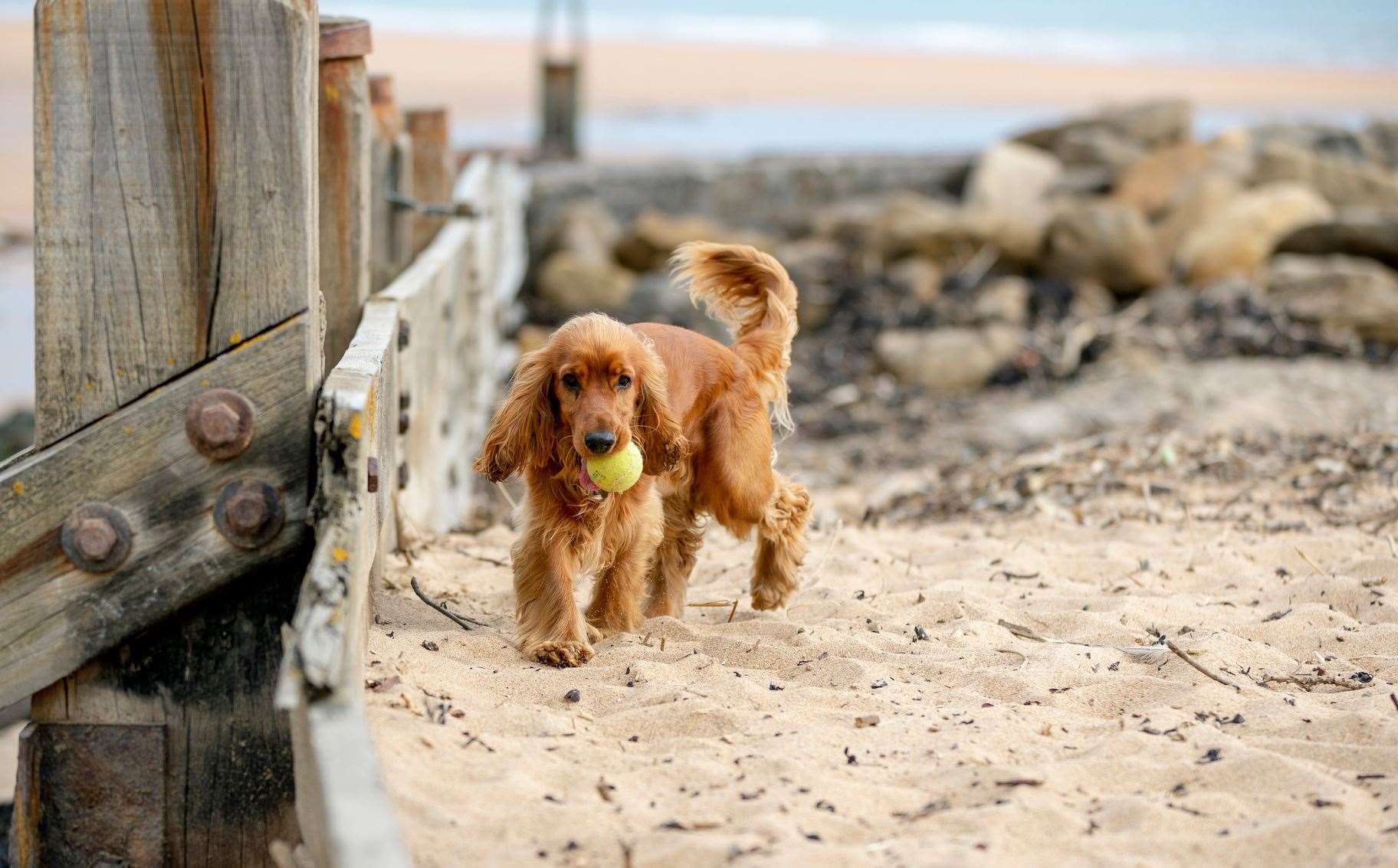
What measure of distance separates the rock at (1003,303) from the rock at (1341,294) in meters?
2.08

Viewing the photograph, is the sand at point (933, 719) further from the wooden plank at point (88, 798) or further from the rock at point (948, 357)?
the rock at point (948, 357)

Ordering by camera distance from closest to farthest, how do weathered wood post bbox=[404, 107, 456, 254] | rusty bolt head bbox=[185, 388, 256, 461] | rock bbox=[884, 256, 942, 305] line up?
rusty bolt head bbox=[185, 388, 256, 461] < weathered wood post bbox=[404, 107, 456, 254] < rock bbox=[884, 256, 942, 305]

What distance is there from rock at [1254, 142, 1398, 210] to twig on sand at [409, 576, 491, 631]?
12813mm

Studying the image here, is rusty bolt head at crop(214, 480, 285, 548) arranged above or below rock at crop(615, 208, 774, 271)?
above

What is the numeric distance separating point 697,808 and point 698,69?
43710 millimetres

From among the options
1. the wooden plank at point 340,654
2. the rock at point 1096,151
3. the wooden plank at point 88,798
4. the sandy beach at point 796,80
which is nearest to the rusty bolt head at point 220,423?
the wooden plank at point 340,654

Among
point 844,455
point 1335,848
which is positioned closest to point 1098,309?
point 844,455

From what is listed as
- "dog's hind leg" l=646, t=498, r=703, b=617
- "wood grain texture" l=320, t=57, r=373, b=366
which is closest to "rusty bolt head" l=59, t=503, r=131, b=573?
"wood grain texture" l=320, t=57, r=373, b=366

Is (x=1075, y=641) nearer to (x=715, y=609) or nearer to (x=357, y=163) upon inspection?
(x=715, y=609)

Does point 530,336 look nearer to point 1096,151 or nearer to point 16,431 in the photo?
point 16,431

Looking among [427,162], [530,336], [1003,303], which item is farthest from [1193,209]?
[427,162]

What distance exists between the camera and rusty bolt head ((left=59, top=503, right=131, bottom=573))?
3162mm

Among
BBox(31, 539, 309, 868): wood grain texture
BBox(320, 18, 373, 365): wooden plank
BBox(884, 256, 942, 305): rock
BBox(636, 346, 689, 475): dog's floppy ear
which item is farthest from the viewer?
BBox(884, 256, 942, 305): rock

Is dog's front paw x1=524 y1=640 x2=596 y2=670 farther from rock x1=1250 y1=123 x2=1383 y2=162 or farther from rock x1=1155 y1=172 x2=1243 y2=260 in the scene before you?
rock x1=1250 y1=123 x2=1383 y2=162
